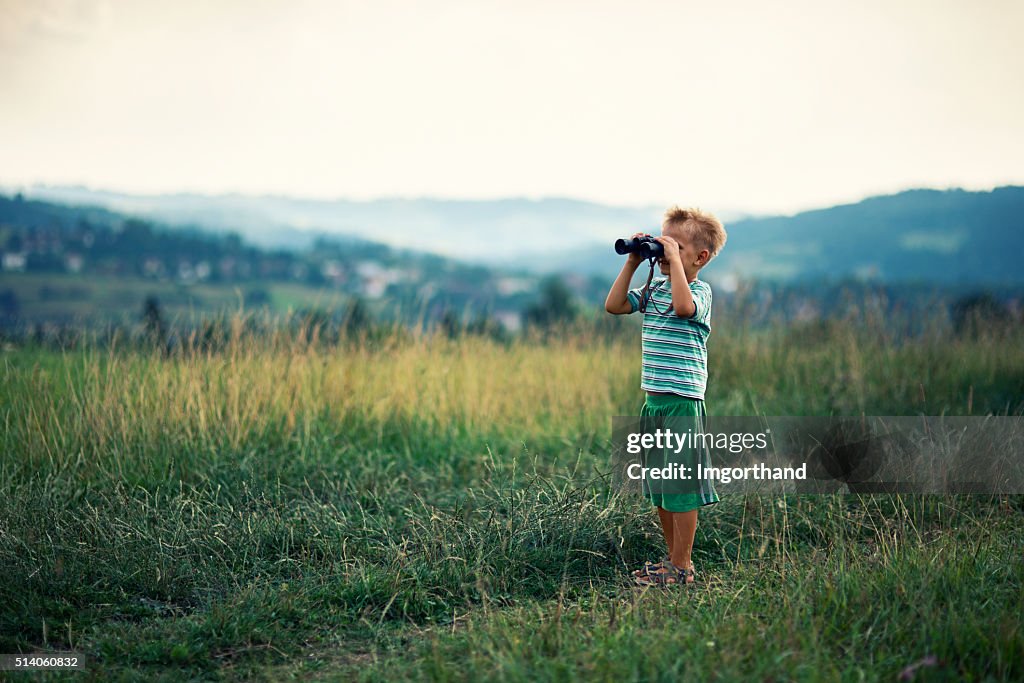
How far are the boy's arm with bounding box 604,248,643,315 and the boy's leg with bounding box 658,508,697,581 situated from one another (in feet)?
3.01

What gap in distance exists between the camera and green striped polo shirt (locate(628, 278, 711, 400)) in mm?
3150

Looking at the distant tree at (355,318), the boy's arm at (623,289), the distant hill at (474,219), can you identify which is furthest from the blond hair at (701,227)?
the distant hill at (474,219)

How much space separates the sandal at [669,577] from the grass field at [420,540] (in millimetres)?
70

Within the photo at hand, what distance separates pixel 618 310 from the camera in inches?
133

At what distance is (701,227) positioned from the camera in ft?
10.5

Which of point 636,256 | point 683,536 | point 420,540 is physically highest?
point 636,256

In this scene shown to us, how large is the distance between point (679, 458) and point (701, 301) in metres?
0.66

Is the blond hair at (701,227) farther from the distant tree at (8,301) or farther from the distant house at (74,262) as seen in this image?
the distant house at (74,262)

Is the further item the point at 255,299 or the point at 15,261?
the point at 15,261

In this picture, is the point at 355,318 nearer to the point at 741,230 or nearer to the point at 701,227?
the point at 701,227

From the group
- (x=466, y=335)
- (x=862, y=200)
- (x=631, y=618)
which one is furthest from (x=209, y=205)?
(x=631, y=618)

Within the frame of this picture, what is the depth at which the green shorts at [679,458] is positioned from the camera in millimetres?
3148

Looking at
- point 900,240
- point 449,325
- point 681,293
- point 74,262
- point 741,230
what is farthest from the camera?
point 741,230

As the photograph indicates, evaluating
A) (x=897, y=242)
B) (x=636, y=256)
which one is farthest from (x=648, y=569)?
(x=897, y=242)
